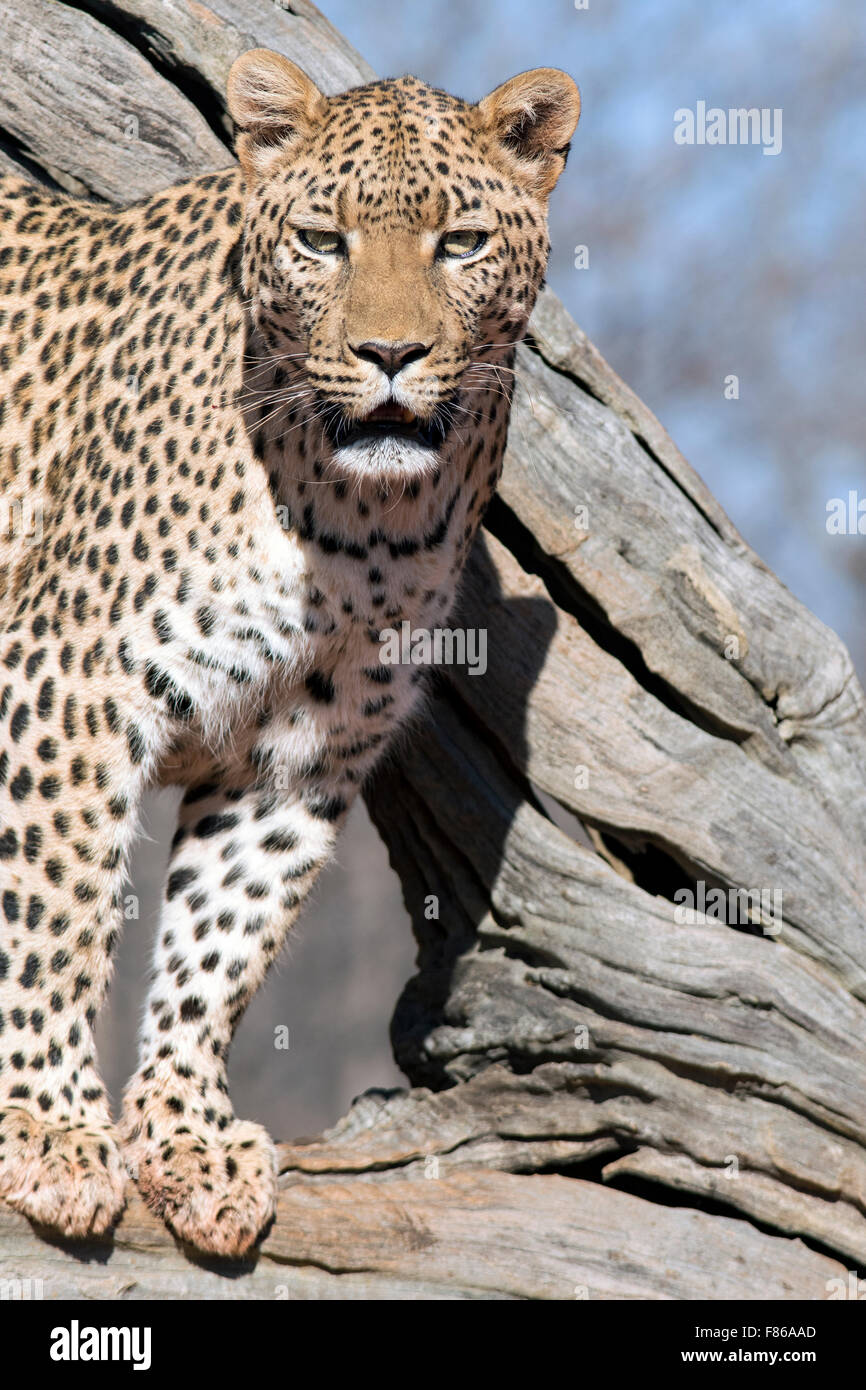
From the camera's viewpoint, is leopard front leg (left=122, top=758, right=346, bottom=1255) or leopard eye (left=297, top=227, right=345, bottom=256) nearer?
leopard eye (left=297, top=227, right=345, bottom=256)

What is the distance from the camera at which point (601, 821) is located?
19.9ft

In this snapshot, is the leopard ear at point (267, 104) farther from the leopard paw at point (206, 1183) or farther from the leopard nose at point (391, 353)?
the leopard paw at point (206, 1183)

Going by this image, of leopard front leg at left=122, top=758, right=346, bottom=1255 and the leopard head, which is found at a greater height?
the leopard head

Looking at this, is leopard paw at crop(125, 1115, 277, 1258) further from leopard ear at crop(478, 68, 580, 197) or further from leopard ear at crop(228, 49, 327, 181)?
leopard ear at crop(478, 68, 580, 197)

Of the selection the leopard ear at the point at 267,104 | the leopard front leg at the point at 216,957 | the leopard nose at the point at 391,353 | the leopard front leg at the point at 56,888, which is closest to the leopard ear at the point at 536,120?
the leopard ear at the point at 267,104

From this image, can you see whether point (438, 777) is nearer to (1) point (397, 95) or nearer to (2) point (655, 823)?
(2) point (655, 823)

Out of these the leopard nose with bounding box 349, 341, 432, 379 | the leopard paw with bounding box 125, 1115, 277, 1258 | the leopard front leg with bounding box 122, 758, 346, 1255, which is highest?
the leopard nose with bounding box 349, 341, 432, 379

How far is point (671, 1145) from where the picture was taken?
557 centimetres

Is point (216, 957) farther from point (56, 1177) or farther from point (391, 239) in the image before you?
point (391, 239)

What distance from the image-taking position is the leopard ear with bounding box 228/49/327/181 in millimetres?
4305

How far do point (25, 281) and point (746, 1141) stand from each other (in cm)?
414

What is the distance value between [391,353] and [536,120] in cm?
113

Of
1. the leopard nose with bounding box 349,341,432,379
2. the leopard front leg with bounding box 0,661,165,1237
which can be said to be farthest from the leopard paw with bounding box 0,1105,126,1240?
the leopard nose with bounding box 349,341,432,379

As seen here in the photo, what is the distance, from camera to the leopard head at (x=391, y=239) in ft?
12.9
